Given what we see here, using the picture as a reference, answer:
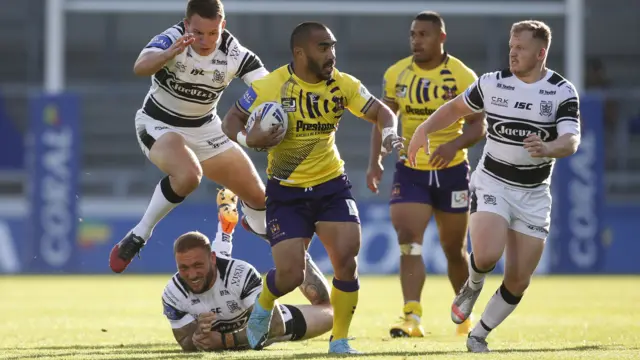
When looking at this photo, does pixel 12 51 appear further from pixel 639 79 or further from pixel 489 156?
pixel 489 156

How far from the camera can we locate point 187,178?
9258 mm

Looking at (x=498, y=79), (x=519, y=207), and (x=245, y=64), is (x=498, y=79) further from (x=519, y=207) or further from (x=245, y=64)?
(x=245, y=64)

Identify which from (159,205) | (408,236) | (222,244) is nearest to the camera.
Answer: (159,205)

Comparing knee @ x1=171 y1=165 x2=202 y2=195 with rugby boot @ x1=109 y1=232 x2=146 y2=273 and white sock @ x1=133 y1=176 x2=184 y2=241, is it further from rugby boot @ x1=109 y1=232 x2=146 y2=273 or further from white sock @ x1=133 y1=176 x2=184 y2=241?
rugby boot @ x1=109 y1=232 x2=146 y2=273

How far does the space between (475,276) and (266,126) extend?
183 cm

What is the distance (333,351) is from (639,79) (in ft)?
64.5

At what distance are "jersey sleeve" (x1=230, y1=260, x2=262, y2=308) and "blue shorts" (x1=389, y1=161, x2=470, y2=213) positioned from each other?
7.42 feet

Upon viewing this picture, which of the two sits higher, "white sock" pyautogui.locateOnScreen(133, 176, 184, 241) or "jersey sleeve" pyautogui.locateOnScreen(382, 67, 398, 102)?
"jersey sleeve" pyautogui.locateOnScreen(382, 67, 398, 102)

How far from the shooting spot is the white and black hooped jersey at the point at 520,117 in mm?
8070

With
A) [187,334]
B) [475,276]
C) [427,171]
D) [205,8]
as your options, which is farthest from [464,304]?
[205,8]

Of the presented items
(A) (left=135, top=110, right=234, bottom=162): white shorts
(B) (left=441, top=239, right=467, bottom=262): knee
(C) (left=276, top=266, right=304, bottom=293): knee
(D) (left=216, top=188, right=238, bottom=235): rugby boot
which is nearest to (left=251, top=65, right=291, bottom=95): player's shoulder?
(C) (left=276, top=266, right=304, bottom=293): knee

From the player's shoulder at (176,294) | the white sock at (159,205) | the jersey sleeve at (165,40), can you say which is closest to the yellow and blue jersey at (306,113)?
the player's shoulder at (176,294)

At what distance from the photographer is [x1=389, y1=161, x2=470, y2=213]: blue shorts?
10375 millimetres

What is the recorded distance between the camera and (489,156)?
8.45m
